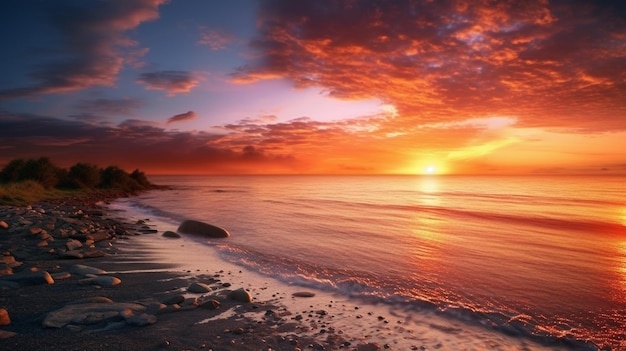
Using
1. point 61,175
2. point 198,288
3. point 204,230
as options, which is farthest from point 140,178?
point 198,288

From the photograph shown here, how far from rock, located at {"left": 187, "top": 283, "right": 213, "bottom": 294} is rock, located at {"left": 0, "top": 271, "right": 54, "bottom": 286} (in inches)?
133

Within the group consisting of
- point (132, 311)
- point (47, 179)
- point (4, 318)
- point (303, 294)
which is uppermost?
point (47, 179)

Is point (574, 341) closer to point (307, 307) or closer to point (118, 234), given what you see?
point (307, 307)

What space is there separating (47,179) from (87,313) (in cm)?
4776

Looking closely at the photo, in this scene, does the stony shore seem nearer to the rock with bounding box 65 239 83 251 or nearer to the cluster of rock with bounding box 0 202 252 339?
the cluster of rock with bounding box 0 202 252 339

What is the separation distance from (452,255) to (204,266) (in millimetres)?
10239

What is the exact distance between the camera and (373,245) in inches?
674

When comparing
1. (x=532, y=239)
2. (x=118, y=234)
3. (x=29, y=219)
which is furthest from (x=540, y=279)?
(x=29, y=219)

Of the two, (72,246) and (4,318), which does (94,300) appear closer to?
(4,318)

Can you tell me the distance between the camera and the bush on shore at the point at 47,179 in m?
33.7

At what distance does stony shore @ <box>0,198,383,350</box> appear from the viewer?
5848 millimetres

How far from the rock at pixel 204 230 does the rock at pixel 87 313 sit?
38.4 ft

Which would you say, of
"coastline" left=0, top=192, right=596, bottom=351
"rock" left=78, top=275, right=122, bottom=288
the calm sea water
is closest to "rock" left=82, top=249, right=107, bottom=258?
"coastline" left=0, top=192, right=596, bottom=351

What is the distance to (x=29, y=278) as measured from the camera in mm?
8578
